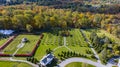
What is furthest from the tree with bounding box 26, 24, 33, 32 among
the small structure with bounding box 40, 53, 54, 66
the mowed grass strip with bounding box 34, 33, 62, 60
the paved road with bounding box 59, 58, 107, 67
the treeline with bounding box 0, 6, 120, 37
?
the paved road with bounding box 59, 58, 107, 67

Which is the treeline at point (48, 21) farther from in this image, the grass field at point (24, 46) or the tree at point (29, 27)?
the grass field at point (24, 46)

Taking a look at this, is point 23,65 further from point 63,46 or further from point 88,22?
point 88,22

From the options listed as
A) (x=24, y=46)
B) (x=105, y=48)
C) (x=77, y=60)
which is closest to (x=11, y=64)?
(x=24, y=46)

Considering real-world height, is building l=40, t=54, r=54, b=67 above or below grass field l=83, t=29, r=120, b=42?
above

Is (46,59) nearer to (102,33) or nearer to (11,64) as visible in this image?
(11,64)

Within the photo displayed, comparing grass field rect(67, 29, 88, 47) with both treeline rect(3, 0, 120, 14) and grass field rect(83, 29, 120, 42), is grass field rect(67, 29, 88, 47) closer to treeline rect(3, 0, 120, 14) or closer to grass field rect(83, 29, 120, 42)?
grass field rect(83, 29, 120, 42)

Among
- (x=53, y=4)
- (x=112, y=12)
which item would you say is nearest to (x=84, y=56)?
(x=112, y=12)
